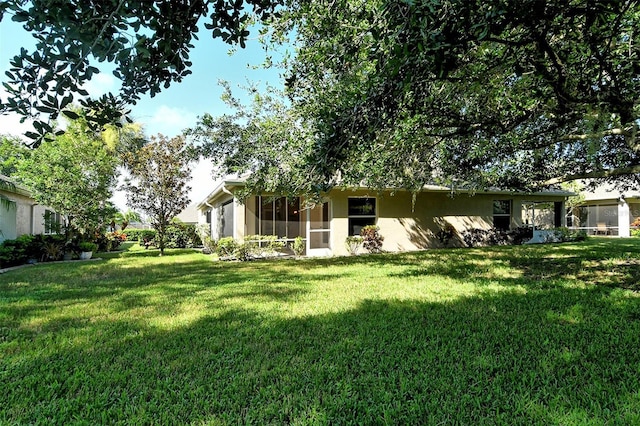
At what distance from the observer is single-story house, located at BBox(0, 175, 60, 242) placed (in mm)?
11539

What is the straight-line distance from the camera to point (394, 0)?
2.23 metres

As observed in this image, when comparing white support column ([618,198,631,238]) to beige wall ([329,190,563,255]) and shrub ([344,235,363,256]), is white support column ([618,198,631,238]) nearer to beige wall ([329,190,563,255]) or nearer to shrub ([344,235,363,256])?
beige wall ([329,190,563,255])

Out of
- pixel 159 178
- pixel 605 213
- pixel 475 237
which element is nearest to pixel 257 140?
pixel 159 178

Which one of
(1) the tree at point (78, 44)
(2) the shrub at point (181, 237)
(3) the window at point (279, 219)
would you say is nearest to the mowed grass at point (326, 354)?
(1) the tree at point (78, 44)

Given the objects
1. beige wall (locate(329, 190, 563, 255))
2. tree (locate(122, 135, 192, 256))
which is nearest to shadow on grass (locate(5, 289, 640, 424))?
beige wall (locate(329, 190, 563, 255))

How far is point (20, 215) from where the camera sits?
13820mm

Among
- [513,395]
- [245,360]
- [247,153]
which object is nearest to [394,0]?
[513,395]

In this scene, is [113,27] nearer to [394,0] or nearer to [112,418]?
[394,0]

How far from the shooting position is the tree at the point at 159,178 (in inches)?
576

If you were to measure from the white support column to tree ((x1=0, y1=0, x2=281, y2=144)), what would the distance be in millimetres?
30369

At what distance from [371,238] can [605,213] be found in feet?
76.1

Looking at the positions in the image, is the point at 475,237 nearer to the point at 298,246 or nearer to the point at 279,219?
the point at 298,246

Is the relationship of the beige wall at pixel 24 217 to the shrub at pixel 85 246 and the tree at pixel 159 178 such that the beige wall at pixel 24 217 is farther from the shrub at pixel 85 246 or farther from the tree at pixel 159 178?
the tree at pixel 159 178

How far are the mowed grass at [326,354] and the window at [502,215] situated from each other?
425 inches
